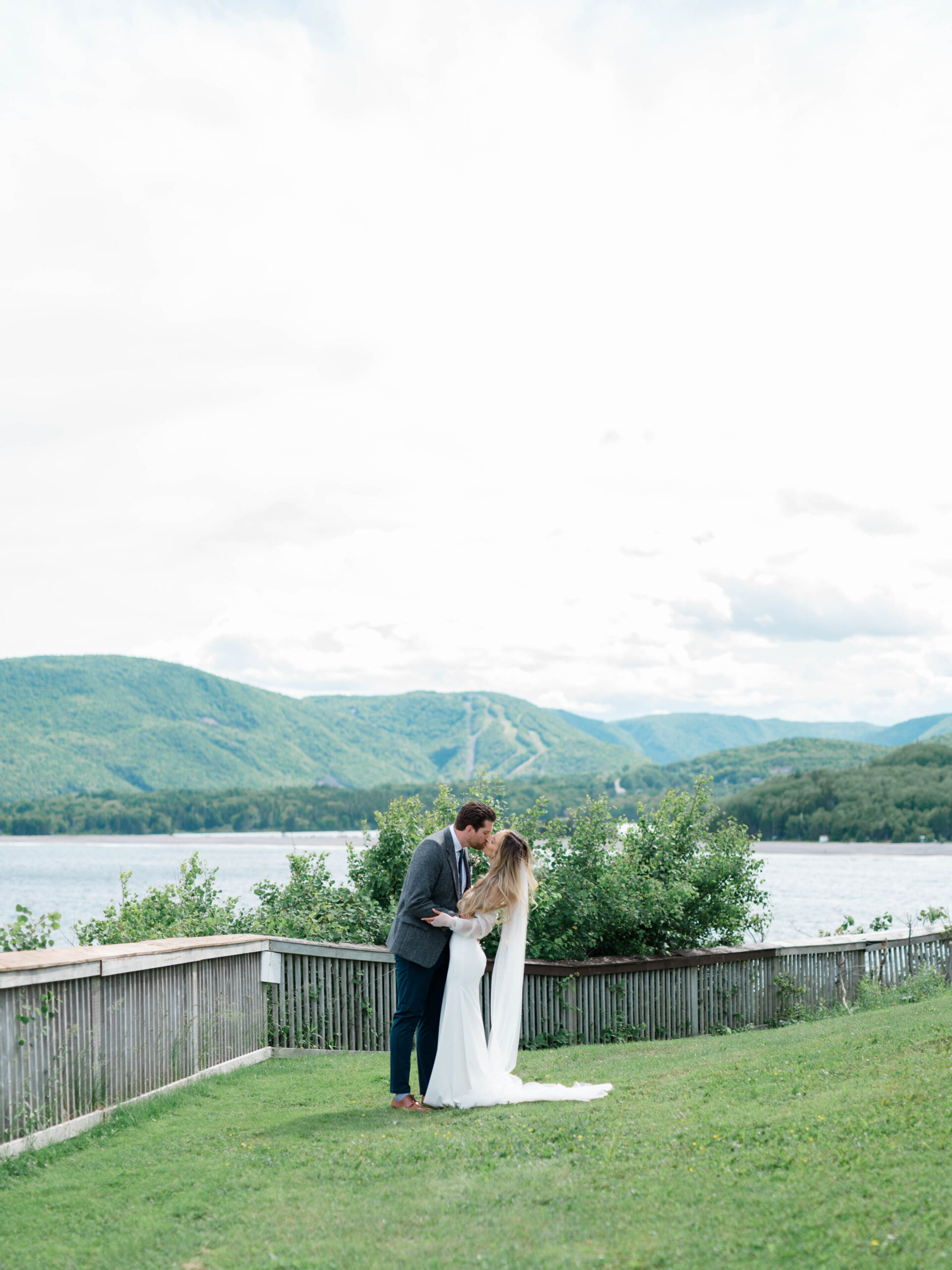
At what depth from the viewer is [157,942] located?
808cm

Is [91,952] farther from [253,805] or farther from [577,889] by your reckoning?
[253,805]

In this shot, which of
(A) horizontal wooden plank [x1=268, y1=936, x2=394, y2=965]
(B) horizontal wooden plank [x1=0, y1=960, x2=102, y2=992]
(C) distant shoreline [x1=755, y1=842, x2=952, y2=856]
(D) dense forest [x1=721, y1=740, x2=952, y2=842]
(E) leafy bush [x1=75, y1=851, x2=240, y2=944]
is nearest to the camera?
(B) horizontal wooden plank [x1=0, y1=960, x2=102, y2=992]

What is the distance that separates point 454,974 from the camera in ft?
23.7

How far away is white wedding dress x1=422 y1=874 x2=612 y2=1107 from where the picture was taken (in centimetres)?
703

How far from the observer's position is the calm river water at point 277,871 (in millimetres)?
46188

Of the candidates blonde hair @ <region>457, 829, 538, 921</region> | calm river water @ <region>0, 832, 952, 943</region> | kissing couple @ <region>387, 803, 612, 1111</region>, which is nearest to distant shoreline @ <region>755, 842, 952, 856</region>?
calm river water @ <region>0, 832, 952, 943</region>

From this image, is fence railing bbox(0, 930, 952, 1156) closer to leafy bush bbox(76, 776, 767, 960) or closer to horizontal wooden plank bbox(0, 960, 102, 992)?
horizontal wooden plank bbox(0, 960, 102, 992)

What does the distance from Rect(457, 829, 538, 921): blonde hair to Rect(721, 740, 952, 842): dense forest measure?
303 ft

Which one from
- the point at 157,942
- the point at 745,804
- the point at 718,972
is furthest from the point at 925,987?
the point at 745,804

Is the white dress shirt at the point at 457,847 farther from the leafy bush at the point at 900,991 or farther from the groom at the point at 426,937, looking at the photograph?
the leafy bush at the point at 900,991

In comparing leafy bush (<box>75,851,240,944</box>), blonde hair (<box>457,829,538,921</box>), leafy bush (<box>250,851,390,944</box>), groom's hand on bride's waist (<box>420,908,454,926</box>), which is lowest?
leafy bush (<box>75,851,240,944</box>)

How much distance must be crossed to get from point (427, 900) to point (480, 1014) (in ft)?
2.83

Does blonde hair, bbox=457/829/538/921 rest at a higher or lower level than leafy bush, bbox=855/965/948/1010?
higher

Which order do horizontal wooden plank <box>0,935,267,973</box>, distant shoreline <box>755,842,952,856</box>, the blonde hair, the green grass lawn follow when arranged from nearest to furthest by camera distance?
the green grass lawn < horizontal wooden plank <box>0,935,267,973</box> < the blonde hair < distant shoreline <box>755,842,952,856</box>
